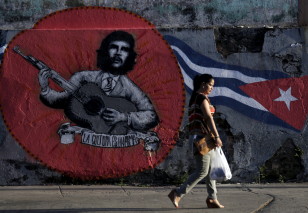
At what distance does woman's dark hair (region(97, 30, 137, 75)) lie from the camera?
9953 mm

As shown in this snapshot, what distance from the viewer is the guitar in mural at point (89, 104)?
986 cm

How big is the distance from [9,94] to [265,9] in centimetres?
396

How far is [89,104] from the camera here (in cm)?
989

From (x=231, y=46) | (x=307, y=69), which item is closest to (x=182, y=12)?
(x=231, y=46)

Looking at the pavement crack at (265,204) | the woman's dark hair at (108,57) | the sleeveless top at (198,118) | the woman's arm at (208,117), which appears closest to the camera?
the woman's arm at (208,117)

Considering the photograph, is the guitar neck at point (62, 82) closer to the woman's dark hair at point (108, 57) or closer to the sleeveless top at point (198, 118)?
the woman's dark hair at point (108, 57)

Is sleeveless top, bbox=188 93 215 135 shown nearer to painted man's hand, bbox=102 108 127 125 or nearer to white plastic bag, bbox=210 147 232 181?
white plastic bag, bbox=210 147 232 181

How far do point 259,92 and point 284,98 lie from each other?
38 cm

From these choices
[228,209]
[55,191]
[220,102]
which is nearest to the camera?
[228,209]

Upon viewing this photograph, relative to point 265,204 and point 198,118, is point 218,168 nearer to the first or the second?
point 198,118

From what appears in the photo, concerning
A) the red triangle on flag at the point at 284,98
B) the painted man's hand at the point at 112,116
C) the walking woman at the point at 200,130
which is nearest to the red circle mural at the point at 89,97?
the painted man's hand at the point at 112,116

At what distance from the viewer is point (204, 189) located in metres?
9.73

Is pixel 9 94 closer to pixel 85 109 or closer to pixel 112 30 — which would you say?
pixel 85 109

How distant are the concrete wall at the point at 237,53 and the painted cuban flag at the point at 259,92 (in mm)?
31
